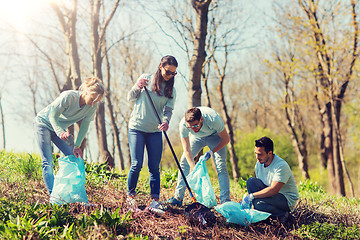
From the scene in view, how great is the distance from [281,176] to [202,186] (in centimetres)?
94

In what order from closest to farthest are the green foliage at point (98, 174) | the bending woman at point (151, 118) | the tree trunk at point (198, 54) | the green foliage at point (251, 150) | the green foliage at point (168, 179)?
the bending woman at point (151, 118), the green foliage at point (98, 174), the green foliage at point (168, 179), the tree trunk at point (198, 54), the green foliage at point (251, 150)

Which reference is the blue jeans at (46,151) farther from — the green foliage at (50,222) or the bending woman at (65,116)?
the green foliage at (50,222)

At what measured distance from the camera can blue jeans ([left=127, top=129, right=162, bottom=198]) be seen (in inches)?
163

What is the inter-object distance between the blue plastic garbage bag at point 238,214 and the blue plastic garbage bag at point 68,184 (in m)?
1.61

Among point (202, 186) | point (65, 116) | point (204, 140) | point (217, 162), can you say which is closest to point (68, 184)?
point (65, 116)

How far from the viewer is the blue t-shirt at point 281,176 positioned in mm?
3961

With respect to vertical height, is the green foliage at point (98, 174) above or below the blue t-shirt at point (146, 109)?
below

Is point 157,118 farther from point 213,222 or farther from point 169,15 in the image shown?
point 169,15

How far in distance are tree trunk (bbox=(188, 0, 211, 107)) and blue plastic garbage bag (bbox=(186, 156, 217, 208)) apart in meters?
3.05

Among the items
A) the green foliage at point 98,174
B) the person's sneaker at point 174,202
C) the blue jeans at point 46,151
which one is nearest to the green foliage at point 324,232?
the person's sneaker at point 174,202

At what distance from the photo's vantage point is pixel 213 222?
13.3ft

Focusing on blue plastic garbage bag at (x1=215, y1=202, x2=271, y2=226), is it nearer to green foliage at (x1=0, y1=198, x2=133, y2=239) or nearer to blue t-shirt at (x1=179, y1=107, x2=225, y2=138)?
blue t-shirt at (x1=179, y1=107, x2=225, y2=138)

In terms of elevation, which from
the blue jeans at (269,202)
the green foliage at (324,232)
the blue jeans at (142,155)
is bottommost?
the green foliage at (324,232)

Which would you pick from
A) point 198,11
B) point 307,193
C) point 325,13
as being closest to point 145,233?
point 307,193
